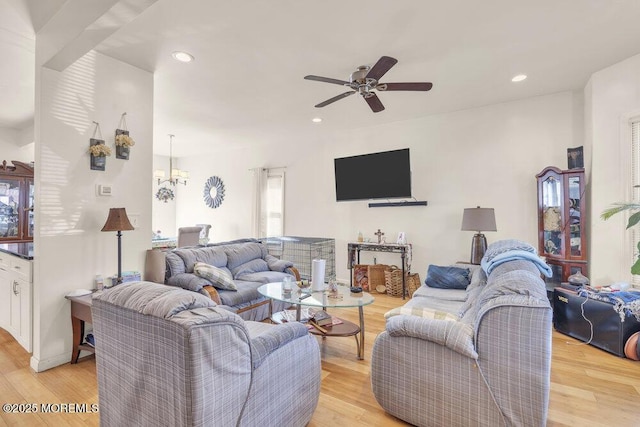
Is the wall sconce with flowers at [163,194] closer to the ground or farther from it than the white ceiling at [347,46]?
closer to the ground

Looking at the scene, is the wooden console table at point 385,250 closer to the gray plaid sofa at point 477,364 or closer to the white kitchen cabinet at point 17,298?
the gray plaid sofa at point 477,364

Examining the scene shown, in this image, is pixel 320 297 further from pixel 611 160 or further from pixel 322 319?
pixel 611 160

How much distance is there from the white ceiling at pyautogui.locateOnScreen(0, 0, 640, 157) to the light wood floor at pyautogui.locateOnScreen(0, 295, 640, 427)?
2.39 m

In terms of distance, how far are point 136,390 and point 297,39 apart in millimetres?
2764

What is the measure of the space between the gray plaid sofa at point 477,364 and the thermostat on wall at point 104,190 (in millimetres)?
2746

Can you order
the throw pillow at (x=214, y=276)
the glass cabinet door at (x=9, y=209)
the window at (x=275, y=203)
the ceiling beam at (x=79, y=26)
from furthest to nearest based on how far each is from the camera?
1. the window at (x=275, y=203)
2. the glass cabinet door at (x=9, y=209)
3. the throw pillow at (x=214, y=276)
4. the ceiling beam at (x=79, y=26)

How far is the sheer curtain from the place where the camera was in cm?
662

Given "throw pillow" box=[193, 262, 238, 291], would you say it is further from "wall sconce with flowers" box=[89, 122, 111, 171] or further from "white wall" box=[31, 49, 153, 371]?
"wall sconce with flowers" box=[89, 122, 111, 171]

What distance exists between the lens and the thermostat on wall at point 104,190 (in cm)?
286

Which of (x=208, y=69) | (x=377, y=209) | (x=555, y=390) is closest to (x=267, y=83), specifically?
(x=208, y=69)

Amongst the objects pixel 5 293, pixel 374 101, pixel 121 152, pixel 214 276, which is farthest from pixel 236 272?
pixel 374 101

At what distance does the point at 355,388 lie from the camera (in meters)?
2.28

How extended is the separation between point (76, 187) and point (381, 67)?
110 inches

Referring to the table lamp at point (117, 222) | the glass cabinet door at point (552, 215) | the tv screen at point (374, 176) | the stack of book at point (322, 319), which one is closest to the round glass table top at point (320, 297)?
the stack of book at point (322, 319)
